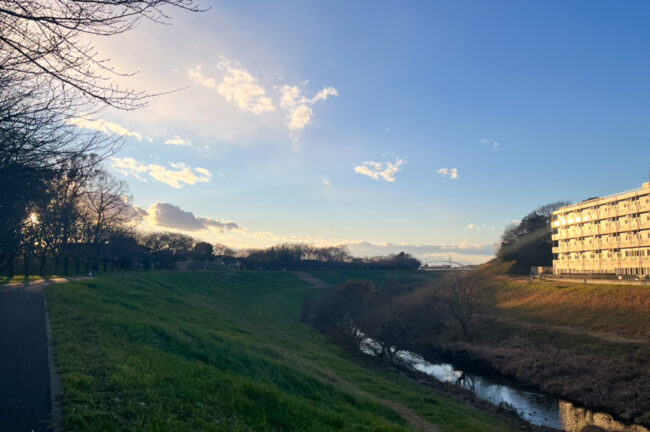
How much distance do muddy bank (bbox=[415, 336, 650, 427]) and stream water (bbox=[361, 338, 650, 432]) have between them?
0.98 meters

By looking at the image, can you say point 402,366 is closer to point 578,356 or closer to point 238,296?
point 578,356

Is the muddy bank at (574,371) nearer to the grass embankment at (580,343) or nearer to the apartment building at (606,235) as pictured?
the grass embankment at (580,343)

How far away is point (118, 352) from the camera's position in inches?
435

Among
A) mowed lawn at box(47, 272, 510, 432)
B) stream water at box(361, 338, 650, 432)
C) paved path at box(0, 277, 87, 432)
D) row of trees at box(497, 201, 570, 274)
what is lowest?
stream water at box(361, 338, 650, 432)

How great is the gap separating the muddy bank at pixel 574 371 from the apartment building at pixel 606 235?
24633mm

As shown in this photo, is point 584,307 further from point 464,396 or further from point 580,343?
point 464,396

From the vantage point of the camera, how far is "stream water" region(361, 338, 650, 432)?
69.7 ft

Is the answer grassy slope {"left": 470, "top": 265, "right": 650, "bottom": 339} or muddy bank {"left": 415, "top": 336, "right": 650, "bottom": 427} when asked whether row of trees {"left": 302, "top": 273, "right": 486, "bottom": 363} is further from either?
grassy slope {"left": 470, "top": 265, "right": 650, "bottom": 339}

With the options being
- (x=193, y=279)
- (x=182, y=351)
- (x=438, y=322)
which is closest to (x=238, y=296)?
(x=193, y=279)

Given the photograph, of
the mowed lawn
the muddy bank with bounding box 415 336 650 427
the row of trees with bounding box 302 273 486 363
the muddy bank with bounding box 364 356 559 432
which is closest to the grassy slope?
the row of trees with bounding box 302 273 486 363

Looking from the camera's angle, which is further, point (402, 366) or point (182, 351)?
point (402, 366)

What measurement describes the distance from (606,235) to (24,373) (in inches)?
2642

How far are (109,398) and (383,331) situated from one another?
30419 millimetres

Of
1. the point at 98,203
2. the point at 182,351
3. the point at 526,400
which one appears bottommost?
the point at 526,400
